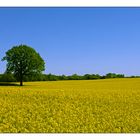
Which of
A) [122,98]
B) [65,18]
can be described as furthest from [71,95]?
[65,18]

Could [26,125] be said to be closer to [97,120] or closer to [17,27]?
[97,120]

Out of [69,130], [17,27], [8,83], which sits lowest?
[69,130]

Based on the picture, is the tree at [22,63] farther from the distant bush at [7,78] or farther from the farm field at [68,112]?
the farm field at [68,112]

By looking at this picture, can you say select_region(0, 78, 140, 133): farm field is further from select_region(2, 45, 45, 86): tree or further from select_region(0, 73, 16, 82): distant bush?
select_region(2, 45, 45, 86): tree

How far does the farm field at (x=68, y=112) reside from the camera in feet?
35.2

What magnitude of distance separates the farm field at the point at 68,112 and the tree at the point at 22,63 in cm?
803

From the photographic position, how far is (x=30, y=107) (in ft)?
42.2

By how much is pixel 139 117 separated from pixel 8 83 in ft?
36.9

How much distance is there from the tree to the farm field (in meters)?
8.03

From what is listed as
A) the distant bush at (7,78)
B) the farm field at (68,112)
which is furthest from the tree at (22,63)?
the farm field at (68,112)

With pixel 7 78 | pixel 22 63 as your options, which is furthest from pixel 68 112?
pixel 22 63

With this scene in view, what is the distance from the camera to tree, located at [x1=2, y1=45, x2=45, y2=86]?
961 inches

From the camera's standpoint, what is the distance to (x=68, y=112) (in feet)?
40.5

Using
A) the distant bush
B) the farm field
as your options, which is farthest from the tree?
the farm field
